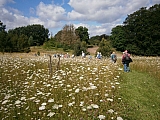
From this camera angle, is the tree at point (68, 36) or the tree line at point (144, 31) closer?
the tree line at point (144, 31)

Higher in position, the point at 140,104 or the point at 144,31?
the point at 144,31

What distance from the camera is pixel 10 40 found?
4616 cm

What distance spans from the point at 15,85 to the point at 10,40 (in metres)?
45.4

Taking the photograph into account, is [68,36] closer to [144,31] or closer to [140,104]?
[144,31]

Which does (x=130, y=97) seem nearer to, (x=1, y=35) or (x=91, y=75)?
(x=91, y=75)

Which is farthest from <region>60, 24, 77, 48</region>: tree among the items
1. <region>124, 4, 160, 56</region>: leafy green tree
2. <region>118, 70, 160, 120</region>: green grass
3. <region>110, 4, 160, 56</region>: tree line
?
<region>118, 70, 160, 120</region>: green grass

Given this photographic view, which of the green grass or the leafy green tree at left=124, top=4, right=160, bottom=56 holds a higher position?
the leafy green tree at left=124, top=4, right=160, bottom=56

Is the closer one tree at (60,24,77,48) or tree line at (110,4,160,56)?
tree line at (110,4,160,56)

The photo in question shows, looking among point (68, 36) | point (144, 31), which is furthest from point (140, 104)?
point (68, 36)

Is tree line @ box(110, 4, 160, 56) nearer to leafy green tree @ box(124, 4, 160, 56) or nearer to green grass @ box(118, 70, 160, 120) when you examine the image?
leafy green tree @ box(124, 4, 160, 56)

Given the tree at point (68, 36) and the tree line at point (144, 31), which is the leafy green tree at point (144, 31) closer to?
the tree line at point (144, 31)

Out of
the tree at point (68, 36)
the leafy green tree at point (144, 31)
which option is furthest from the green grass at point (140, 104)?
the tree at point (68, 36)

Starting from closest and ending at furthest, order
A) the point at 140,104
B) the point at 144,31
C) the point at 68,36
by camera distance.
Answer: the point at 140,104, the point at 144,31, the point at 68,36

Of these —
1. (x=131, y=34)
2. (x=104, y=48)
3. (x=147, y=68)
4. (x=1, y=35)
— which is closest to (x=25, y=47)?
(x=1, y=35)
